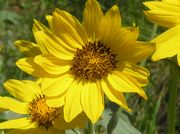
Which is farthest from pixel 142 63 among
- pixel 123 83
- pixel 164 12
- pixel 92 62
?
pixel 164 12

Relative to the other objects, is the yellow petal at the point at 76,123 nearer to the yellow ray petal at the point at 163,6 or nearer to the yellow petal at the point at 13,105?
the yellow petal at the point at 13,105

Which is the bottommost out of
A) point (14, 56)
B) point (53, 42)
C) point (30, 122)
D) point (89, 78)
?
point (14, 56)

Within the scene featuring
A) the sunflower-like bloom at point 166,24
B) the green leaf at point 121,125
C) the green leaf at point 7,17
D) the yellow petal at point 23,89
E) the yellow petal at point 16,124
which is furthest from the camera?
the green leaf at point 7,17

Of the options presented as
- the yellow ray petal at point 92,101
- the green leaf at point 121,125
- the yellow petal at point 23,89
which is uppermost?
the yellow ray petal at point 92,101

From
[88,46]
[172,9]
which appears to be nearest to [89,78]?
[88,46]

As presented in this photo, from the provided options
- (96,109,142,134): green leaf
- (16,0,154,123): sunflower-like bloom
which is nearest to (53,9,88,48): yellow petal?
(16,0,154,123): sunflower-like bloom

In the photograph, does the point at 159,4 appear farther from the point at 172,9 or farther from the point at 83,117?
the point at 83,117

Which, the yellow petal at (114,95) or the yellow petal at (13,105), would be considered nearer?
the yellow petal at (114,95)

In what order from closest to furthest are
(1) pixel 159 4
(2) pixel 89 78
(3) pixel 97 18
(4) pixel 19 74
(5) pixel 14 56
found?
(1) pixel 159 4, (3) pixel 97 18, (2) pixel 89 78, (4) pixel 19 74, (5) pixel 14 56

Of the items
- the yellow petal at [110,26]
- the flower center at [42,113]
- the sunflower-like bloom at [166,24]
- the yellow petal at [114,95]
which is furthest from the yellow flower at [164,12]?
the flower center at [42,113]
